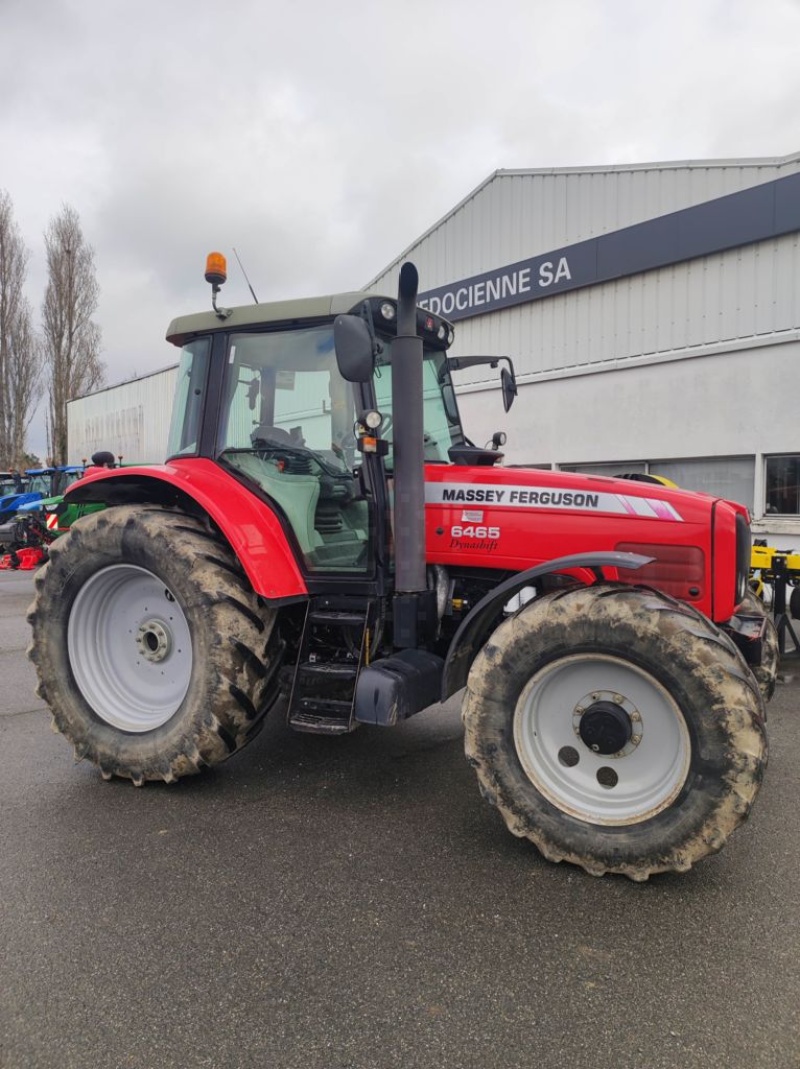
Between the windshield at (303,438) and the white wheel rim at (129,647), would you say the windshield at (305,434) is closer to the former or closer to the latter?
the windshield at (303,438)

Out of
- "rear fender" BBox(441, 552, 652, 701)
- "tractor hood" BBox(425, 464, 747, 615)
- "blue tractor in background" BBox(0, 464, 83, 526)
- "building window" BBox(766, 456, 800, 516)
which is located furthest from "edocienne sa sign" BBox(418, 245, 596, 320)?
"rear fender" BBox(441, 552, 652, 701)

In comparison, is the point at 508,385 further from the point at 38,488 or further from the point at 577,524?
the point at 38,488

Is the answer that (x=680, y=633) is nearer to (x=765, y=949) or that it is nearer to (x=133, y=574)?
(x=765, y=949)

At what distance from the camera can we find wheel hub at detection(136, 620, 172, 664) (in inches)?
144

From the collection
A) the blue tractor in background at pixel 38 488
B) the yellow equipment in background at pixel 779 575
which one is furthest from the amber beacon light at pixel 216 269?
the blue tractor in background at pixel 38 488

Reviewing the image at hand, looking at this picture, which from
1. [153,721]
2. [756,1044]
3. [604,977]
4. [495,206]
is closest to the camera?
[756,1044]

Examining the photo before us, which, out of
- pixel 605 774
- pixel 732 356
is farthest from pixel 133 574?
pixel 732 356

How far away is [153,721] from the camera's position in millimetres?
3574

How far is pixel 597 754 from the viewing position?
2713mm

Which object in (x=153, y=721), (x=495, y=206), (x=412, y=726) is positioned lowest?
(x=412, y=726)

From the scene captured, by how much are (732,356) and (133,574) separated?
8.65m

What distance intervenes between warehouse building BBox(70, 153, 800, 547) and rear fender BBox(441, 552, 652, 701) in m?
7.47

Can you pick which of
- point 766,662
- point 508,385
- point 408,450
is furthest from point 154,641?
point 766,662

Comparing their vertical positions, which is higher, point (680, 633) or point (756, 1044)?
point (680, 633)
